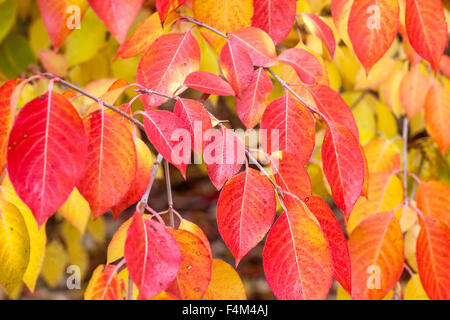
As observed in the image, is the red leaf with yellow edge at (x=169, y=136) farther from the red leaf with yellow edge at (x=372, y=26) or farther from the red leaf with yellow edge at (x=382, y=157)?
the red leaf with yellow edge at (x=382, y=157)

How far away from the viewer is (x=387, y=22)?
0.61 meters

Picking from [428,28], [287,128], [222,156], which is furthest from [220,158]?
[428,28]

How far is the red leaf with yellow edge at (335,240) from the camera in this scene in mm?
555

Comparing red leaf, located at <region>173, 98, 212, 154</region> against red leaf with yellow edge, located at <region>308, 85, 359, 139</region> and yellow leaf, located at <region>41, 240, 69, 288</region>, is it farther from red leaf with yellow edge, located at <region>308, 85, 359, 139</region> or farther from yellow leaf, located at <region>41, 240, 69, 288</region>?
yellow leaf, located at <region>41, 240, 69, 288</region>

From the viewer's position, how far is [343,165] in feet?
1.85

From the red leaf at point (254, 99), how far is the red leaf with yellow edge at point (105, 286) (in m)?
0.24

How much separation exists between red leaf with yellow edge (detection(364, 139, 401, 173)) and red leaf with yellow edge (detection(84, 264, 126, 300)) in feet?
2.16

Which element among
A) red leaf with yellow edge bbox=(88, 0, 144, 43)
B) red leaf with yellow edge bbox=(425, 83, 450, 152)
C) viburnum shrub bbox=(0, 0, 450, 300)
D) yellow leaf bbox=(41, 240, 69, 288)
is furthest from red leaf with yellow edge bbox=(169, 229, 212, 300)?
yellow leaf bbox=(41, 240, 69, 288)

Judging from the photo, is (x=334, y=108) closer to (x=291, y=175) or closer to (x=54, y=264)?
(x=291, y=175)

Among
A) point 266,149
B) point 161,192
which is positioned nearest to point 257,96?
point 266,149

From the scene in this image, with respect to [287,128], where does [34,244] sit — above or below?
below

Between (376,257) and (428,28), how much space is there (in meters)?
0.33

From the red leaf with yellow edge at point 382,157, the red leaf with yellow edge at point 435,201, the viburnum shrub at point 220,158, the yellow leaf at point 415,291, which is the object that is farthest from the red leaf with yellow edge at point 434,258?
the red leaf with yellow edge at point 382,157
